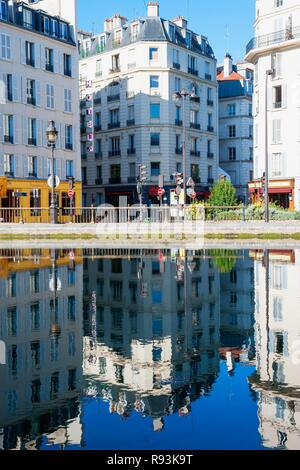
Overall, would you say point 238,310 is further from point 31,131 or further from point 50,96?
point 50,96

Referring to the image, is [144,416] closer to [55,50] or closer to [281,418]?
[281,418]

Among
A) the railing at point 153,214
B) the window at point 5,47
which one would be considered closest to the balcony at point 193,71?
the window at point 5,47

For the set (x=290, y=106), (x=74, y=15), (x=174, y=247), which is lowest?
(x=174, y=247)

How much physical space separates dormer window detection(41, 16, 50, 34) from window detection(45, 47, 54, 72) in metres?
1.51

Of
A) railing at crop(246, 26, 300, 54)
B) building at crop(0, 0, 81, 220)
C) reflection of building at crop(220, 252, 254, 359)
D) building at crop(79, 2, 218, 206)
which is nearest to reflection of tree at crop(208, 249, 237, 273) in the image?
reflection of building at crop(220, 252, 254, 359)

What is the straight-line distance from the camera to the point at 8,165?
47500mm

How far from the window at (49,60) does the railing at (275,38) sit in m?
17.6

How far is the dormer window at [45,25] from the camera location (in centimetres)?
5038

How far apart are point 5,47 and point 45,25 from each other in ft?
18.1

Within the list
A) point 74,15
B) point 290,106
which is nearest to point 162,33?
point 74,15

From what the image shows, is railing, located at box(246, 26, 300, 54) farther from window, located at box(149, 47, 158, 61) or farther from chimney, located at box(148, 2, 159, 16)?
chimney, located at box(148, 2, 159, 16)

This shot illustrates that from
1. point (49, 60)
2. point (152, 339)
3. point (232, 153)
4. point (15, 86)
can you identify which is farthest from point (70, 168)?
point (152, 339)
